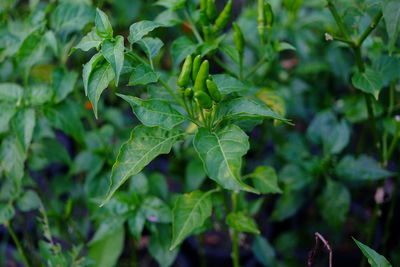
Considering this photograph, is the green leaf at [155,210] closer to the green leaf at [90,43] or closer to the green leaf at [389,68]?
the green leaf at [90,43]

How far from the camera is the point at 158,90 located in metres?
1.11

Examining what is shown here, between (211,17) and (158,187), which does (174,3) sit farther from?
(158,187)

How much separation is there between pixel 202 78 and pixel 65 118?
0.57 metres

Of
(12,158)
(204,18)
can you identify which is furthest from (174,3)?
(12,158)

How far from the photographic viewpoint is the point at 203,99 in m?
0.93

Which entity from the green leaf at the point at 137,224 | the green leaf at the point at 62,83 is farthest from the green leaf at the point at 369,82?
the green leaf at the point at 62,83

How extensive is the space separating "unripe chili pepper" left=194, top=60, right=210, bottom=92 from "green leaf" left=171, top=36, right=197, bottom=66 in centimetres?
23

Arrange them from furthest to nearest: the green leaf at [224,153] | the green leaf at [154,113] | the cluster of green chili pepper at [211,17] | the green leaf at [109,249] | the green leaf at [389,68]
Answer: the green leaf at [109,249] < the green leaf at [389,68] < the cluster of green chili pepper at [211,17] < the green leaf at [154,113] < the green leaf at [224,153]

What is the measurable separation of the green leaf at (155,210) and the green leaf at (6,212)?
15.2 inches

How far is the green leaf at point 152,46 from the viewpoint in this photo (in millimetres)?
1060

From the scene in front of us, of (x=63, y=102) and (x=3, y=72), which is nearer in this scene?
(x=63, y=102)

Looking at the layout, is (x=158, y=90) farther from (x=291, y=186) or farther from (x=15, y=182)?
(x=291, y=186)

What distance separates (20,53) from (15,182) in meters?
0.37

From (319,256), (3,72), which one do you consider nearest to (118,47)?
(3,72)
